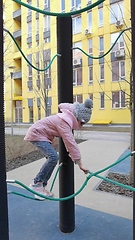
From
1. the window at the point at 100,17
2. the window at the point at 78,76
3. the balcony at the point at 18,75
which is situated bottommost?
the window at the point at 78,76

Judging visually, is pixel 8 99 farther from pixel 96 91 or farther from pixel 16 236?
pixel 16 236

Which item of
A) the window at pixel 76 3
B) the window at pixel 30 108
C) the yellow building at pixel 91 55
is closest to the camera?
the yellow building at pixel 91 55

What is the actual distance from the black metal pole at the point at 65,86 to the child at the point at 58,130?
165 millimetres

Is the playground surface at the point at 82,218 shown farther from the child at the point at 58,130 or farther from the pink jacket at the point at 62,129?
the pink jacket at the point at 62,129

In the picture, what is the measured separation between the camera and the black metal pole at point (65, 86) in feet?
6.63

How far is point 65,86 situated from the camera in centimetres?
203

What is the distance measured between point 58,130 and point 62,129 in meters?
0.06

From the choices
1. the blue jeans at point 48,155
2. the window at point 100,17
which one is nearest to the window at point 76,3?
the window at point 100,17

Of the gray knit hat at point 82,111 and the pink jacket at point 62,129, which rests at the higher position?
the gray knit hat at point 82,111

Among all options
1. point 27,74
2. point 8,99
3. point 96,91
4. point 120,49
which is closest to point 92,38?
point 120,49

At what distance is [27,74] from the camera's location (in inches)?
770

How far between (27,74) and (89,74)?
600 cm

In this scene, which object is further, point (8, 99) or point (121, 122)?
point (8, 99)

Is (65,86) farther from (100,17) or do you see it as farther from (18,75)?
(18,75)
